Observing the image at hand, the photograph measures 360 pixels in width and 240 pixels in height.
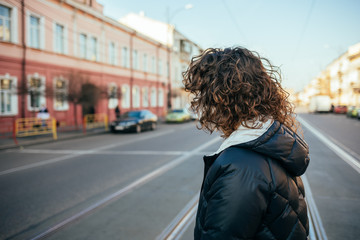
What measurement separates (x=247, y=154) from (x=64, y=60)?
21.7 meters

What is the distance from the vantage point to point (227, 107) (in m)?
1.31

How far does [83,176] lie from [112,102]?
20756 millimetres

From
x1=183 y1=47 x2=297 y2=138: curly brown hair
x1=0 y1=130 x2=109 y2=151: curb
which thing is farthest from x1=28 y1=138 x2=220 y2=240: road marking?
x1=0 y1=130 x2=109 y2=151: curb

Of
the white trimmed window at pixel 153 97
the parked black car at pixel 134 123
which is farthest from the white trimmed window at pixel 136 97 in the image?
the parked black car at pixel 134 123

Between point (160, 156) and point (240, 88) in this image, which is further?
point (160, 156)

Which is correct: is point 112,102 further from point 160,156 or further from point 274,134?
→ point 274,134

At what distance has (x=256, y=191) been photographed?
3.62 feet

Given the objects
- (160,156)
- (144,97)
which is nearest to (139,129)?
(160,156)

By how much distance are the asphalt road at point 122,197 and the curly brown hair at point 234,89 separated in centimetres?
241

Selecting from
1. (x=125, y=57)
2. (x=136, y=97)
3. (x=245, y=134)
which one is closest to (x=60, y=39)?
(x=125, y=57)

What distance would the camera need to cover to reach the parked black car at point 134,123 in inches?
661

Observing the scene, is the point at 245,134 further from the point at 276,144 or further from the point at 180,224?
the point at 180,224

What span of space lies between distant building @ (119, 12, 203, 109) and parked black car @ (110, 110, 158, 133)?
1603cm

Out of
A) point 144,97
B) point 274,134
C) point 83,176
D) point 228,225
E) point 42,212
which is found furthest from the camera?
point 144,97
